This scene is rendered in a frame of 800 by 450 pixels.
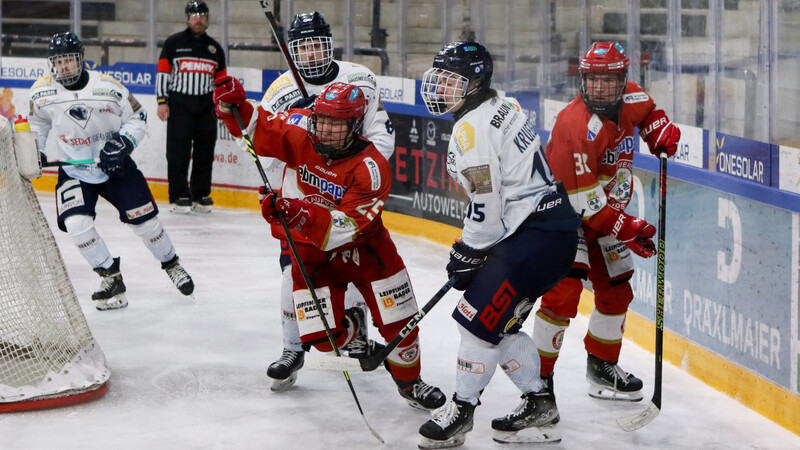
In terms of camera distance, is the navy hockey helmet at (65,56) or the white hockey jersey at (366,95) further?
the navy hockey helmet at (65,56)

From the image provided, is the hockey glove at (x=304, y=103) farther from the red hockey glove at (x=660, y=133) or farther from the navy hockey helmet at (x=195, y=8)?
the navy hockey helmet at (x=195, y=8)

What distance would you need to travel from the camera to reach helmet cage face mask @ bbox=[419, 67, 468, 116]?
10.8ft

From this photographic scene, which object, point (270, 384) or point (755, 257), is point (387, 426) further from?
point (755, 257)

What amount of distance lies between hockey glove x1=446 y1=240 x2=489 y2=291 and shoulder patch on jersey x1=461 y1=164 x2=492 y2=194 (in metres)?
0.21

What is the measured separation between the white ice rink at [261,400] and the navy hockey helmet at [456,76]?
1130 mm

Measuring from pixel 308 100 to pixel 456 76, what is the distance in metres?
1.02

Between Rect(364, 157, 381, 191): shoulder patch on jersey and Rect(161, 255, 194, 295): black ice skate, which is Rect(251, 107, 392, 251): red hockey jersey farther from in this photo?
Rect(161, 255, 194, 295): black ice skate

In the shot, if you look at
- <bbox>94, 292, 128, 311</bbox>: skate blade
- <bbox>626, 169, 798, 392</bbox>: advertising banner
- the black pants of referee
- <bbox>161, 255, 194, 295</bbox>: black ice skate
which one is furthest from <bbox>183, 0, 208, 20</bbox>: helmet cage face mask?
<bbox>626, 169, 798, 392</bbox>: advertising banner

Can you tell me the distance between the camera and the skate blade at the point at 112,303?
536cm

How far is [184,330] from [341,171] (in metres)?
1.71

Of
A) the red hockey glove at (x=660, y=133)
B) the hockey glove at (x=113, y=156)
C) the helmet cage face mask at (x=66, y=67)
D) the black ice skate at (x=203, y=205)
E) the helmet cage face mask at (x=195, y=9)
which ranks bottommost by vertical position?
the black ice skate at (x=203, y=205)

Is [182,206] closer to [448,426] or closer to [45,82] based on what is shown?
[45,82]

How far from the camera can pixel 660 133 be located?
151 inches

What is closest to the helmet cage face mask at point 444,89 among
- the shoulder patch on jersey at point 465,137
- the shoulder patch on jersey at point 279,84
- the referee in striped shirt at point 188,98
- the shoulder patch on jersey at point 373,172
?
the shoulder patch on jersey at point 465,137
